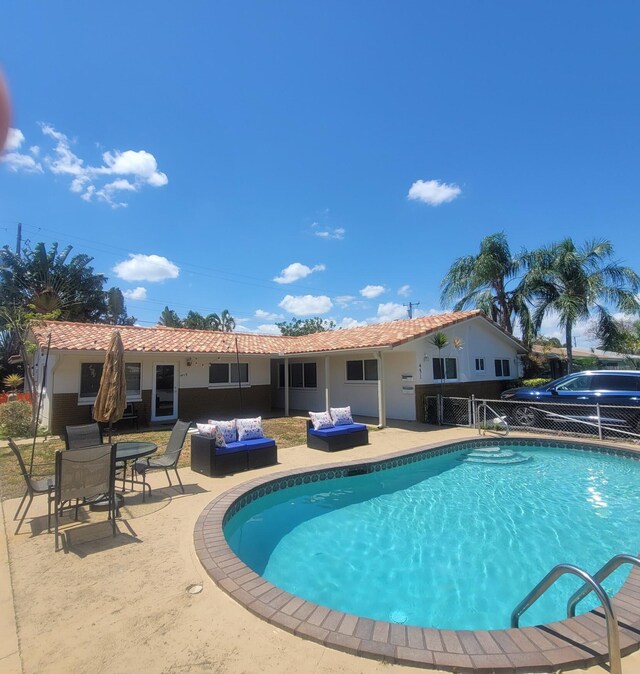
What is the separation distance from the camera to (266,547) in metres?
5.57

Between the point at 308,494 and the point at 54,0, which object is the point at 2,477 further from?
the point at 54,0

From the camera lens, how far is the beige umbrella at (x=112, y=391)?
6.91 metres

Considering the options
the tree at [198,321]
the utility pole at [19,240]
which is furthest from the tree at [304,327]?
the utility pole at [19,240]

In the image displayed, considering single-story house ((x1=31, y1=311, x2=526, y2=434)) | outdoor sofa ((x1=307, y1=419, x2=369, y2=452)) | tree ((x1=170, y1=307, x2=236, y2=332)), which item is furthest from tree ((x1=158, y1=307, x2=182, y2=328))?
outdoor sofa ((x1=307, y1=419, x2=369, y2=452))

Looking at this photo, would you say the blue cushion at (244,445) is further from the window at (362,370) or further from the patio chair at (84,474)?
the window at (362,370)

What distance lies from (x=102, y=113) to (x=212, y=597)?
10043 mm

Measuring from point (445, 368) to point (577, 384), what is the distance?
5082 millimetres

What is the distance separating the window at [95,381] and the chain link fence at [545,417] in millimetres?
11331

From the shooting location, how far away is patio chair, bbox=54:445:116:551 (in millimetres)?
4750

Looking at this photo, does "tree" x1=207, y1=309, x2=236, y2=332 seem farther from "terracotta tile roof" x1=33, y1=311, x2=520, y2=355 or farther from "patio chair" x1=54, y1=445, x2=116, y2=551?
"patio chair" x1=54, y1=445, x2=116, y2=551

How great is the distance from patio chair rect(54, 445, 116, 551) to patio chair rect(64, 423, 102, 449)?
2060mm

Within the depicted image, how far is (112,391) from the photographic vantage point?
22.9 ft

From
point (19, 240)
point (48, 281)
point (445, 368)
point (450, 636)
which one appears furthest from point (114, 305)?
point (450, 636)

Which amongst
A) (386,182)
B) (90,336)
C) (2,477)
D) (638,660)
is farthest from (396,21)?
(90,336)
